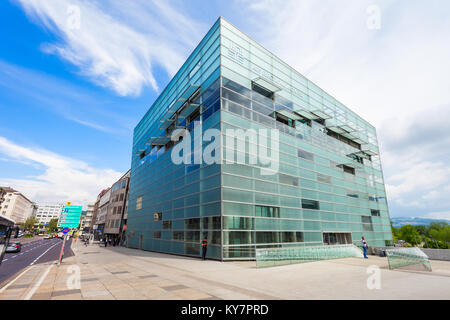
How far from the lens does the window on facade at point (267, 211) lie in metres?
20.0

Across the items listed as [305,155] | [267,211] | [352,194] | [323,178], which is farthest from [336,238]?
[267,211]

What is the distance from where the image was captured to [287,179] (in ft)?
77.0

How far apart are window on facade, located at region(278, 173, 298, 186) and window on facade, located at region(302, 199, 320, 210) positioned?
231cm

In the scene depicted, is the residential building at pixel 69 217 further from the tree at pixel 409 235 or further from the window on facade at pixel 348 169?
the tree at pixel 409 235

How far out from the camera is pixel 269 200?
831 inches

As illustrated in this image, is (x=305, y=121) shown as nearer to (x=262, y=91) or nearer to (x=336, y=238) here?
(x=262, y=91)

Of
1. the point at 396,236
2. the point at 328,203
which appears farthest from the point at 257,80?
the point at 396,236

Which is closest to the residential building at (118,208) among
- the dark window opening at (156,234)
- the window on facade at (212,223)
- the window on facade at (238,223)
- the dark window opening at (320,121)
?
the dark window opening at (156,234)

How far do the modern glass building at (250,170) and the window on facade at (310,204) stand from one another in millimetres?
111

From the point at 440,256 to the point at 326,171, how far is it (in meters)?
13.7

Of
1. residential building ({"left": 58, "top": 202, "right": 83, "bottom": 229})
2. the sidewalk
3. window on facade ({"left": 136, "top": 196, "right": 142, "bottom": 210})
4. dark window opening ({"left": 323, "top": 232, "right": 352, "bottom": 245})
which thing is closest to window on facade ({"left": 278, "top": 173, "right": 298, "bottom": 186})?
dark window opening ({"left": 323, "top": 232, "right": 352, "bottom": 245})

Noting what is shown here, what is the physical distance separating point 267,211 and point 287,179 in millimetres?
4715
